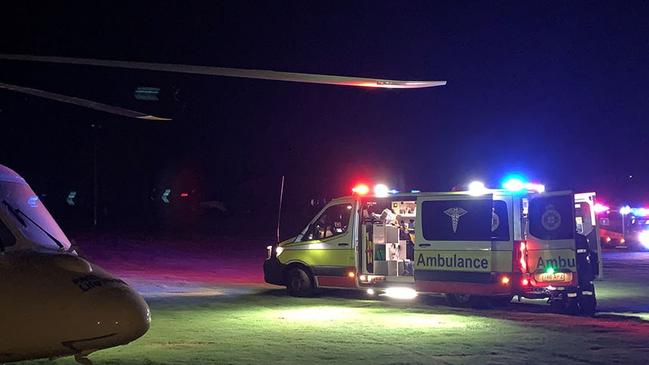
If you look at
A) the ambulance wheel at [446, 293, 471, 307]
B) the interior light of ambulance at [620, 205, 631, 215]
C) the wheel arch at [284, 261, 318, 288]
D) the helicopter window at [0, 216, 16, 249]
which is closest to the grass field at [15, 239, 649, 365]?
the ambulance wheel at [446, 293, 471, 307]

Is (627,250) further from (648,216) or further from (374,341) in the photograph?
(374,341)

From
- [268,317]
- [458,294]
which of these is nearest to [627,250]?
[458,294]

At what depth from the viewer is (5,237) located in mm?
6133

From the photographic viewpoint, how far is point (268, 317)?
13.1 meters

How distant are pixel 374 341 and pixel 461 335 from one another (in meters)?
1.43

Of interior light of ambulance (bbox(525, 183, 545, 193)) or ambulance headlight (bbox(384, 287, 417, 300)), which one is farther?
ambulance headlight (bbox(384, 287, 417, 300))

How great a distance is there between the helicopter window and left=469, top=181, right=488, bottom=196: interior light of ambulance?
1020 cm

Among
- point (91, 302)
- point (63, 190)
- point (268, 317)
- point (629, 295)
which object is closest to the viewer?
point (91, 302)

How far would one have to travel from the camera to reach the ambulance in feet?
46.6

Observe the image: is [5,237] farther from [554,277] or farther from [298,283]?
[298,283]

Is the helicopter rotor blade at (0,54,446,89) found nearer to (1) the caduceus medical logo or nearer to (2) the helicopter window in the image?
(2) the helicopter window

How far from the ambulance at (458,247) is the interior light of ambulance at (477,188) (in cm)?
2

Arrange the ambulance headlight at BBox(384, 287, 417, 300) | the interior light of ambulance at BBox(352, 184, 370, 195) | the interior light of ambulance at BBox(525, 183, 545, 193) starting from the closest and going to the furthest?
the interior light of ambulance at BBox(525, 183, 545, 193), the ambulance headlight at BBox(384, 287, 417, 300), the interior light of ambulance at BBox(352, 184, 370, 195)

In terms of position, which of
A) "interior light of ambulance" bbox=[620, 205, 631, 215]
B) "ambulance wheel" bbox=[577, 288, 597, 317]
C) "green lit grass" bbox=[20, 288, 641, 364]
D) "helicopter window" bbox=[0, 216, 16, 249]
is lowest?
"green lit grass" bbox=[20, 288, 641, 364]
